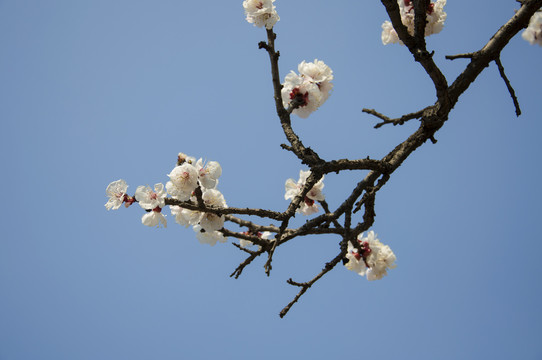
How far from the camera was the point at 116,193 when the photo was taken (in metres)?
2.46

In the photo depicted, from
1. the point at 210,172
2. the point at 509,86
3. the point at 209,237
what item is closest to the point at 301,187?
the point at 209,237

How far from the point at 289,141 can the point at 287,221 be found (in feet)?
1.87

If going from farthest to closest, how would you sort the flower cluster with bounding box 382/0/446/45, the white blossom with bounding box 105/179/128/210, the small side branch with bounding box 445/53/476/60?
the flower cluster with bounding box 382/0/446/45
the small side branch with bounding box 445/53/476/60
the white blossom with bounding box 105/179/128/210

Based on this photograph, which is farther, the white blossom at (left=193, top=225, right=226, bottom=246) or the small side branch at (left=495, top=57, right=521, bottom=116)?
the white blossom at (left=193, top=225, right=226, bottom=246)

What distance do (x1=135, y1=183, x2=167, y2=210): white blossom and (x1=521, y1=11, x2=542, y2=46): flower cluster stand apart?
323 cm

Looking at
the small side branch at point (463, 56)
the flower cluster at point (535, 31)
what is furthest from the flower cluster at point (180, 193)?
the flower cluster at point (535, 31)

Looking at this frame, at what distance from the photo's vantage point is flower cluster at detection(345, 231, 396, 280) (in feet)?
10.3

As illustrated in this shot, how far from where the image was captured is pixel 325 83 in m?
3.00

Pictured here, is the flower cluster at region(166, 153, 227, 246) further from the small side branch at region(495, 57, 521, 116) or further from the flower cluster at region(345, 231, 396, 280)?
the small side branch at region(495, 57, 521, 116)

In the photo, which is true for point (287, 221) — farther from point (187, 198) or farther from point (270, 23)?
point (270, 23)

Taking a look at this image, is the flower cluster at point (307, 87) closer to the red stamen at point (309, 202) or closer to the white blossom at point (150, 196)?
the red stamen at point (309, 202)

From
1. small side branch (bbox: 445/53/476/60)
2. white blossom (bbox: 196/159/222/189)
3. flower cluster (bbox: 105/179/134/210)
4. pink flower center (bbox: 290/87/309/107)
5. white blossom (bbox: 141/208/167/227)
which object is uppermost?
small side branch (bbox: 445/53/476/60)

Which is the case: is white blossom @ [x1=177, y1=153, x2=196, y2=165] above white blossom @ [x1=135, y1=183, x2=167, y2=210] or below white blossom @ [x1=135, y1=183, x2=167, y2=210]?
above

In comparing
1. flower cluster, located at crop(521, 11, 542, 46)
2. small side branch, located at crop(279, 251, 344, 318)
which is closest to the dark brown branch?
small side branch, located at crop(279, 251, 344, 318)
